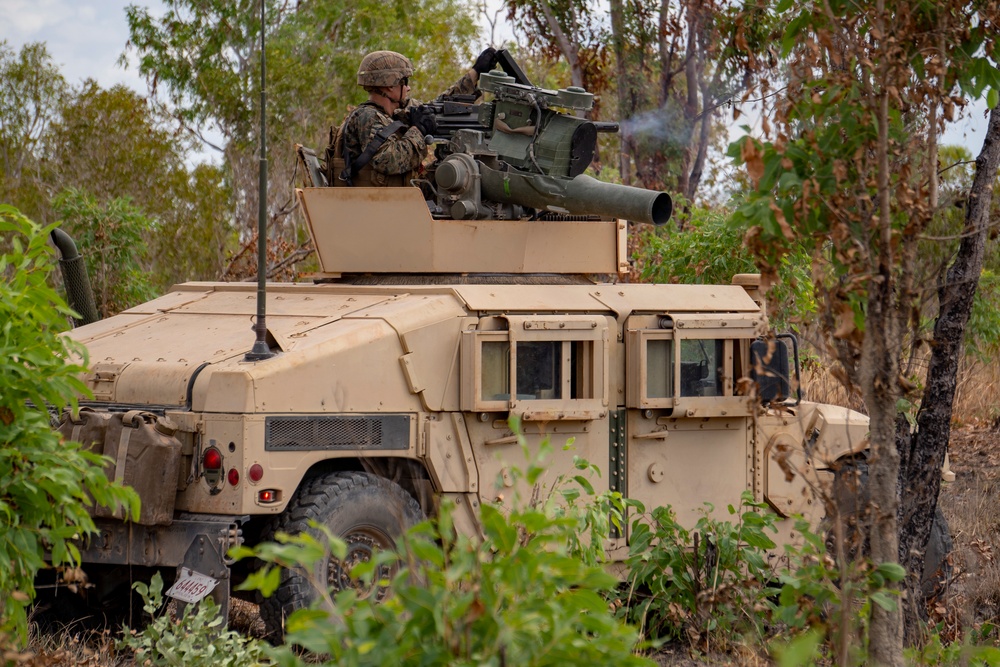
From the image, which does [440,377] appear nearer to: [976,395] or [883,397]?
[883,397]

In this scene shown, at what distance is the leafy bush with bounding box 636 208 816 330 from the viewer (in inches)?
448

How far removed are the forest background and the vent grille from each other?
193 cm

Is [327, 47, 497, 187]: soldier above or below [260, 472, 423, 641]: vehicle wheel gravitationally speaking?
above

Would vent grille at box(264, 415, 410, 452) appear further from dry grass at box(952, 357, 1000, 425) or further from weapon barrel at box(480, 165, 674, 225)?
dry grass at box(952, 357, 1000, 425)

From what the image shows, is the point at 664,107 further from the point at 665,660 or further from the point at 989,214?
the point at 665,660

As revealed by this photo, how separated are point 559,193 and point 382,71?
4.05 ft

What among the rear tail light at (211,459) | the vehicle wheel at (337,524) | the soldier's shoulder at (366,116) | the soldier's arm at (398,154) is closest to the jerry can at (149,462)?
the rear tail light at (211,459)

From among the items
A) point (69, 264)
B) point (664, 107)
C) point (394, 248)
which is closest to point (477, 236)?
point (394, 248)

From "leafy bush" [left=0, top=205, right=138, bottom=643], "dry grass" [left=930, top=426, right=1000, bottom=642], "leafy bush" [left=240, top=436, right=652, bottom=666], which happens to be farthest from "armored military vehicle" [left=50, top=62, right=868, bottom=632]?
"leafy bush" [left=240, top=436, right=652, bottom=666]

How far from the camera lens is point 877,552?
532 centimetres

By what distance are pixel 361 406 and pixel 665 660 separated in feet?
6.05

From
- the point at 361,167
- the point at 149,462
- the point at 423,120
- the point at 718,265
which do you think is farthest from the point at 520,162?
the point at 718,265

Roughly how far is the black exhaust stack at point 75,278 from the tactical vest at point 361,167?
1482mm

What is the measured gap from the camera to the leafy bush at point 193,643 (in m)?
5.96
